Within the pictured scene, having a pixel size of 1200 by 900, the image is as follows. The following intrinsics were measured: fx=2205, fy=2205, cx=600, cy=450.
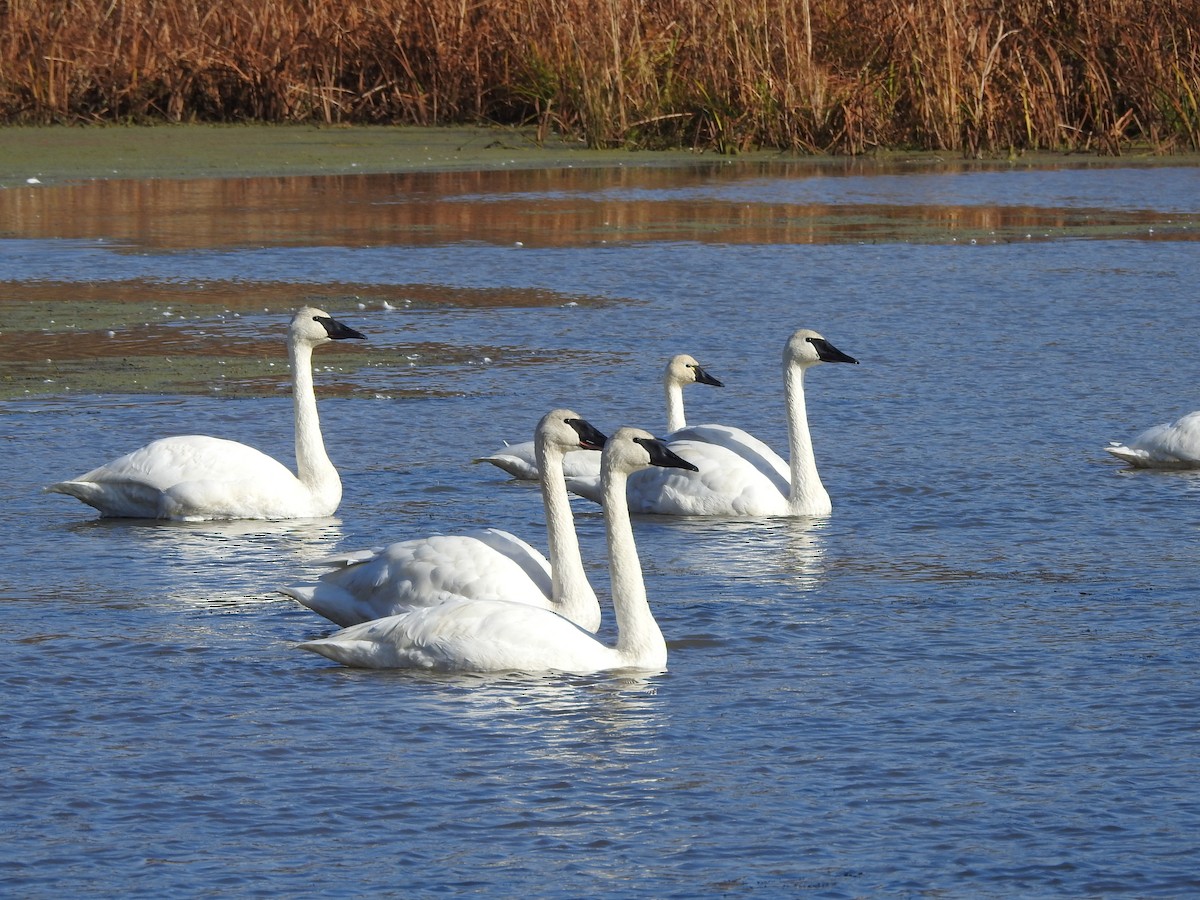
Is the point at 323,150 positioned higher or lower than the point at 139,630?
higher

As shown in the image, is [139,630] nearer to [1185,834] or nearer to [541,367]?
[1185,834]

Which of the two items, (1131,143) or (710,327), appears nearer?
(710,327)

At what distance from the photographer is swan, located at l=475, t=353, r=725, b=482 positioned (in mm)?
8766

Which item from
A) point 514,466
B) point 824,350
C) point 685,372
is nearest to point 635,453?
point 514,466

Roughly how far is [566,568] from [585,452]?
106 inches

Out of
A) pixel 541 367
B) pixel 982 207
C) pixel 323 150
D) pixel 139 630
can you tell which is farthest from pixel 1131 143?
pixel 139 630

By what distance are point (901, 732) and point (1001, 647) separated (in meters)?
0.94

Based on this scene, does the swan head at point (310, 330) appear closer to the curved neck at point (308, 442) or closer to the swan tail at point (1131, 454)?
the curved neck at point (308, 442)

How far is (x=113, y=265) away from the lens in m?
15.3

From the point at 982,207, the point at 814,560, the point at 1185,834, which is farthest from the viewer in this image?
the point at 982,207

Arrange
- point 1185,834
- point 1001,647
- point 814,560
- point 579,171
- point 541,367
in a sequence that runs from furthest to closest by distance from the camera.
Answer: point 579,171 < point 541,367 < point 814,560 < point 1001,647 < point 1185,834

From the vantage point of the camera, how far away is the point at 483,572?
6426mm

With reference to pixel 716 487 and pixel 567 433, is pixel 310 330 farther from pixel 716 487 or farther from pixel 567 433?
pixel 567 433

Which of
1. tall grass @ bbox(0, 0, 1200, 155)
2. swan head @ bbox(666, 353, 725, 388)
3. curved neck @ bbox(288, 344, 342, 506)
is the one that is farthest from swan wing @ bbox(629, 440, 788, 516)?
tall grass @ bbox(0, 0, 1200, 155)
